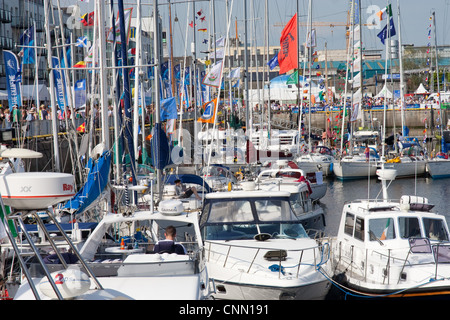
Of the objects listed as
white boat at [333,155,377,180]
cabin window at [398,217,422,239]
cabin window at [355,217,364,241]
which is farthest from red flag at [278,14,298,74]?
white boat at [333,155,377,180]

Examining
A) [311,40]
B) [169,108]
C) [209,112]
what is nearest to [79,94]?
[169,108]

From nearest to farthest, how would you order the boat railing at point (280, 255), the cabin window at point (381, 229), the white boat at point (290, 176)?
the boat railing at point (280, 255), the cabin window at point (381, 229), the white boat at point (290, 176)

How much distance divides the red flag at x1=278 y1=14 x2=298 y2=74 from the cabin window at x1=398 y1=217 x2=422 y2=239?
1209 cm

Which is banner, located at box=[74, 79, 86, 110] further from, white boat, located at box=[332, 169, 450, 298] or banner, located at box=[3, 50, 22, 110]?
white boat, located at box=[332, 169, 450, 298]

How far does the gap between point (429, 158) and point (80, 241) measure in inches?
1300

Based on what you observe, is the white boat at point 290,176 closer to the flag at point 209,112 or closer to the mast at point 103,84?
the flag at point 209,112

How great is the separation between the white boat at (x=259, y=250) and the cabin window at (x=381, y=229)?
1.27 metres

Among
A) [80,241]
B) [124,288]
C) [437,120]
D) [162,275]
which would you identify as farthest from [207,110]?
[437,120]

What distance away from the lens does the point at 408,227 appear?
47.3 feet

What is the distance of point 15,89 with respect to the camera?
26781 mm

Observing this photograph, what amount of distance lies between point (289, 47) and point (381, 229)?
1284 centimetres

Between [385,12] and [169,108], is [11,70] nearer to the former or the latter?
[169,108]

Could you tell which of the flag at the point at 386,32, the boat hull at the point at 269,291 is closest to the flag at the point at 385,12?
the flag at the point at 386,32

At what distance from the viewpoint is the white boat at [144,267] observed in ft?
26.5
